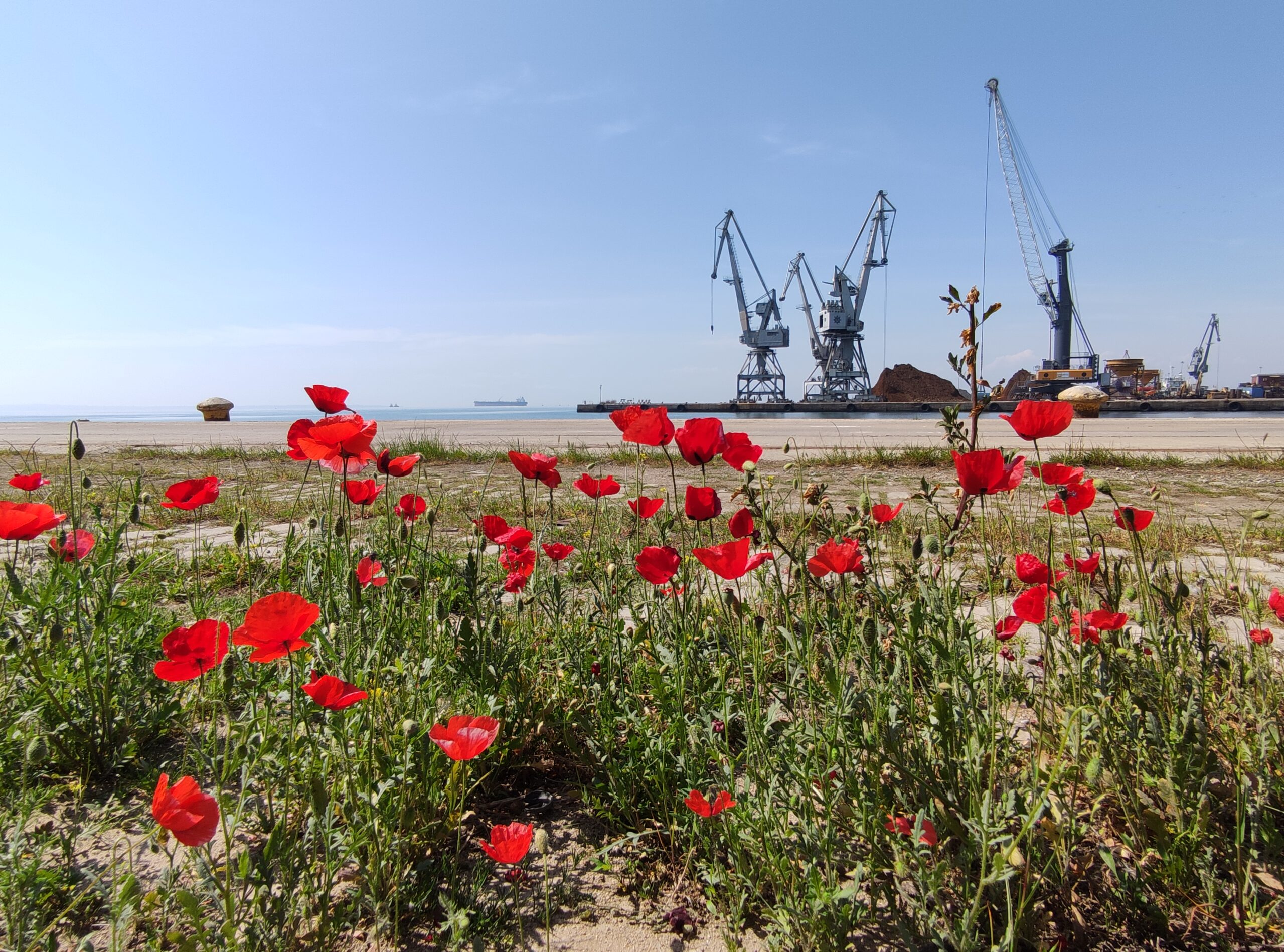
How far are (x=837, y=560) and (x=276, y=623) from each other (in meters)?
0.90

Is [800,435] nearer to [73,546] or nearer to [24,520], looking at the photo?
[73,546]

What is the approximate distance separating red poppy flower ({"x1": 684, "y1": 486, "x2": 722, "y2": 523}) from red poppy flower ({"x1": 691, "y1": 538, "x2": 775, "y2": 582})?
12 cm

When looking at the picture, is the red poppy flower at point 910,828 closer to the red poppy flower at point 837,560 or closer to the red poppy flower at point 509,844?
the red poppy flower at point 837,560

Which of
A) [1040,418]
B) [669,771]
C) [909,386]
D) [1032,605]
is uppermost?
[909,386]

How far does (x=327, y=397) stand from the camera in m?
1.41

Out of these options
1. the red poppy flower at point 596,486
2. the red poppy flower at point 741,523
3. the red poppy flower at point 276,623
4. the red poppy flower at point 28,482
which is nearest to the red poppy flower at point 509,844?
the red poppy flower at point 276,623

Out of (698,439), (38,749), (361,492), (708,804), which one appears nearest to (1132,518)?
(698,439)

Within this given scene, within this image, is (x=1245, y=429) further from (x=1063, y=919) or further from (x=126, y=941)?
(x=126, y=941)

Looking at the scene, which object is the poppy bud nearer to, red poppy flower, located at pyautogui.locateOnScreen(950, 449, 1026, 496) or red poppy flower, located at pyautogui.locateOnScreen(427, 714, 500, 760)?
red poppy flower, located at pyautogui.locateOnScreen(427, 714, 500, 760)

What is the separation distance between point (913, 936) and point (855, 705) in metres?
0.36

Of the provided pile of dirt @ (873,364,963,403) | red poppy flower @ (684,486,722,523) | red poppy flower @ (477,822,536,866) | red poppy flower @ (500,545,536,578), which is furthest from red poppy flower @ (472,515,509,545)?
pile of dirt @ (873,364,963,403)

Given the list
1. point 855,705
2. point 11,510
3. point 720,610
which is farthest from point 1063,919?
point 11,510

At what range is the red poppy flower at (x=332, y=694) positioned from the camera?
34.5 inches

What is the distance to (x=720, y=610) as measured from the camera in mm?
1771
